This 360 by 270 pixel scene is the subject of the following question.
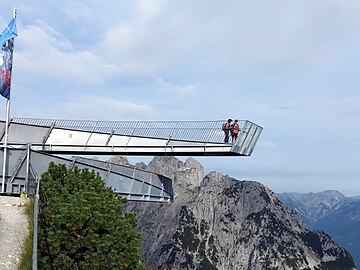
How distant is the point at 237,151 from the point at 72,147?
1540 centimetres

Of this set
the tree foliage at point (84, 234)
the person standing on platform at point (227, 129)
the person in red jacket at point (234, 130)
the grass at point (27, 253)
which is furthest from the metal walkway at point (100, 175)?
the person in red jacket at point (234, 130)

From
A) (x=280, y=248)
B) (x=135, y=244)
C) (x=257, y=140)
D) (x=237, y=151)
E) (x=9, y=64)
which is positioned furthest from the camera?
→ (x=280, y=248)

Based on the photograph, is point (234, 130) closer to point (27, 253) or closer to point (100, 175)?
point (100, 175)

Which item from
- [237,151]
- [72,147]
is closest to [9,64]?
[72,147]

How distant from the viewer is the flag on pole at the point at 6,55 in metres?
28.2

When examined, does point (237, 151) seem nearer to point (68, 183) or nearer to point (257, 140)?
point (257, 140)

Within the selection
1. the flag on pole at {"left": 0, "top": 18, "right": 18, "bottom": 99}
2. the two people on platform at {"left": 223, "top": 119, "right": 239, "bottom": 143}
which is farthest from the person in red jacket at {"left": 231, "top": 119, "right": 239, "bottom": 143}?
the flag on pole at {"left": 0, "top": 18, "right": 18, "bottom": 99}

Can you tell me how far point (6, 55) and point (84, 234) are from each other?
53.7 feet

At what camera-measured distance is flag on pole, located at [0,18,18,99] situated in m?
28.2

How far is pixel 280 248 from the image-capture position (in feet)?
644

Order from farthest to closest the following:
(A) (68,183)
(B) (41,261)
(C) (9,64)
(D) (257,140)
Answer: (D) (257,140) → (C) (9,64) → (A) (68,183) → (B) (41,261)

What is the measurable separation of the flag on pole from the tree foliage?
1150 cm

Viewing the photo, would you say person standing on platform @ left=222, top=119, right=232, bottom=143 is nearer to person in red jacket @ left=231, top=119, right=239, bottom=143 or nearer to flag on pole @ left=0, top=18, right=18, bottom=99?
person in red jacket @ left=231, top=119, right=239, bottom=143

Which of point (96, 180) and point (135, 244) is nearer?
point (135, 244)
